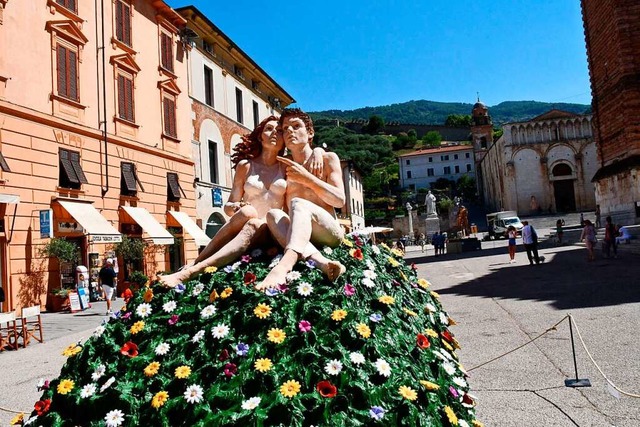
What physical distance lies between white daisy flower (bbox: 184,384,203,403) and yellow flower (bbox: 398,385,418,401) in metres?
1.00

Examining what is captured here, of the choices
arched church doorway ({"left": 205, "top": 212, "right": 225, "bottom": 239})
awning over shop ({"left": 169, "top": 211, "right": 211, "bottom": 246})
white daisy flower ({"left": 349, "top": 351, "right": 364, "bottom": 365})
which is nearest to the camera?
white daisy flower ({"left": 349, "top": 351, "right": 364, "bottom": 365})

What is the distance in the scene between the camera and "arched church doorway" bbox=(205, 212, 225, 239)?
79.8 feet

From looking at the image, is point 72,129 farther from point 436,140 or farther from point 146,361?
point 436,140

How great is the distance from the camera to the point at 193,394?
2523 millimetres

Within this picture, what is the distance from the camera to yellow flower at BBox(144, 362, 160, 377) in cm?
273

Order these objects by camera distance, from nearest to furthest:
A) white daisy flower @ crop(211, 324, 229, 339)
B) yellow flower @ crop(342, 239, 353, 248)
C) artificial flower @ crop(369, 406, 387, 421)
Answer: artificial flower @ crop(369, 406, 387, 421) < white daisy flower @ crop(211, 324, 229, 339) < yellow flower @ crop(342, 239, 353, 248)

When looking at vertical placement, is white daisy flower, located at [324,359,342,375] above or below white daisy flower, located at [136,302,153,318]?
below

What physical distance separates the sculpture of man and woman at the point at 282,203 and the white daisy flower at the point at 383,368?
2.14 feet

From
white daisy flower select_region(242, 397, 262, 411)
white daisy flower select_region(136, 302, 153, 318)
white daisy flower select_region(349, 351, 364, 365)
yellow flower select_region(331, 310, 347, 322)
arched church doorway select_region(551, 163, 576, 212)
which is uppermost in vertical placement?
arched church doorway select_region(551, 163, 576, 212)

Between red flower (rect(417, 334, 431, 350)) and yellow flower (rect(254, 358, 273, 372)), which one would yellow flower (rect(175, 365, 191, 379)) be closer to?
yellow flower (rect(254, 358, 273, 372))

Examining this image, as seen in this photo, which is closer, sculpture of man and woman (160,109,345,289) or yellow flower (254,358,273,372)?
yellow flower (254,358,273,372)

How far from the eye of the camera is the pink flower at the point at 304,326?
2714 millimetres

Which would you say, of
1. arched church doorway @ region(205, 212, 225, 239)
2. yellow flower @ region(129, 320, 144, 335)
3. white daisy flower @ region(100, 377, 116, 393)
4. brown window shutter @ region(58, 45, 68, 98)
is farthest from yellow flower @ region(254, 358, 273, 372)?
arched church doorway @ region(205, 212, 225, 239)

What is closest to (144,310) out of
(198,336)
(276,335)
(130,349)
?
(130,349)
